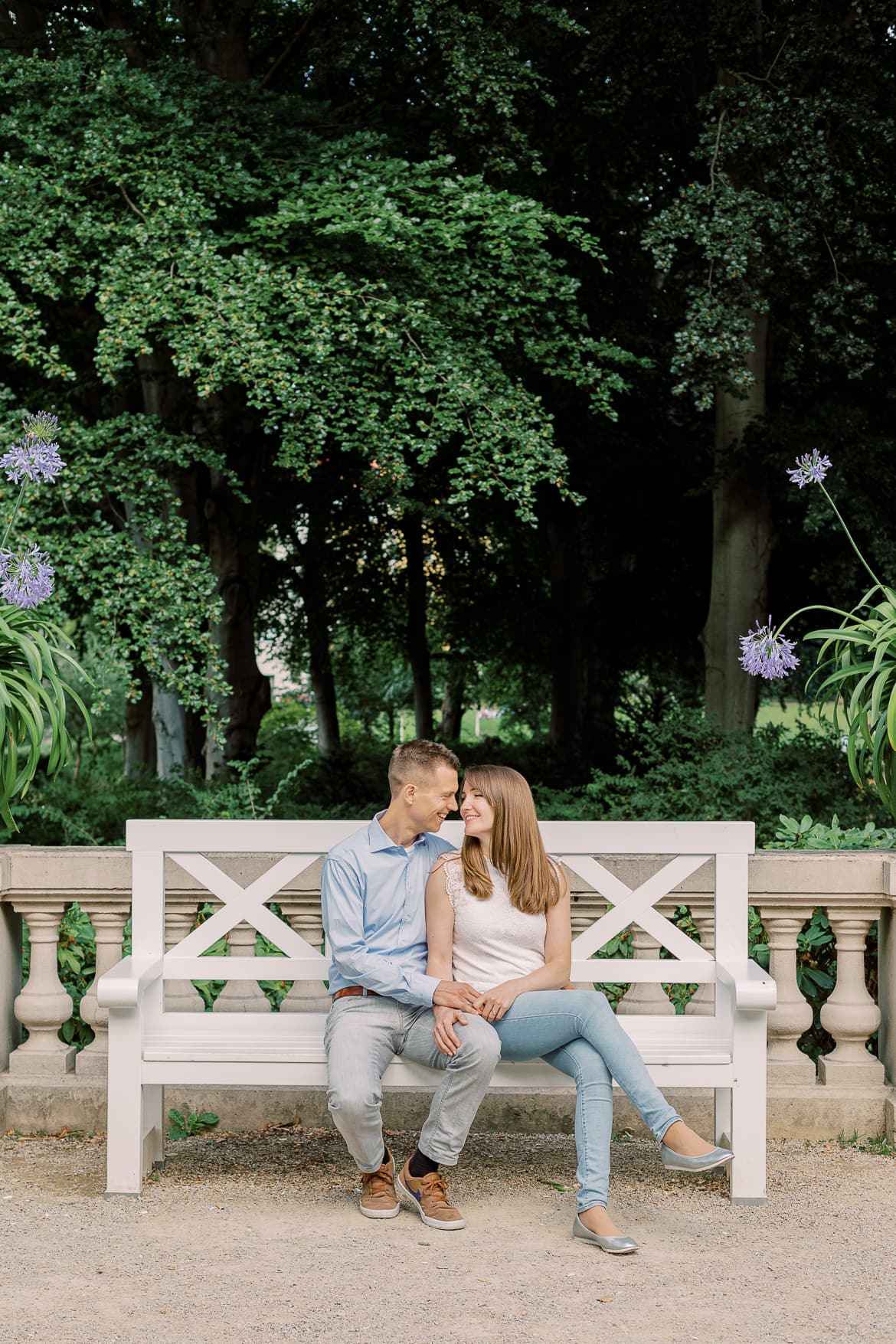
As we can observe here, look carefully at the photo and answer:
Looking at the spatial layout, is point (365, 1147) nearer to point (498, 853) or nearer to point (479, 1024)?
point (479, 1024)

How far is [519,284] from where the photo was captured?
9211 mm

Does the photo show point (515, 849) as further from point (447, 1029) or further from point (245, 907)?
point (245, 907)

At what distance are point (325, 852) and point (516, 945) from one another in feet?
2.18

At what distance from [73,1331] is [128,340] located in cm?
621

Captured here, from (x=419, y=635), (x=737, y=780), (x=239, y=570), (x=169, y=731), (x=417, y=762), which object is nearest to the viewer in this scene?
(x=417, y=762)

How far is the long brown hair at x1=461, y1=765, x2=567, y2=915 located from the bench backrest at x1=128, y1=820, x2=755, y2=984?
0.80ft

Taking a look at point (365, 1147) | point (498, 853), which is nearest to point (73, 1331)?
point (365, 1147)

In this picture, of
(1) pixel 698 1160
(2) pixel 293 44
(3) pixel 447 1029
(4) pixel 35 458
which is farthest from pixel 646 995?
(2) pixel 293 44

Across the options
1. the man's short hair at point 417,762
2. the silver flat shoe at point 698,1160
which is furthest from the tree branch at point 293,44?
the silver flat shoe at point 698,1160

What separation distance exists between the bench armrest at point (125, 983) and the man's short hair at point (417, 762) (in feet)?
2.99

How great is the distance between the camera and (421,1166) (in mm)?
3715

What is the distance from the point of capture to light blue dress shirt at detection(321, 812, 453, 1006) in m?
3.77

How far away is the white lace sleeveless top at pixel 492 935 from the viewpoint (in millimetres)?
3855

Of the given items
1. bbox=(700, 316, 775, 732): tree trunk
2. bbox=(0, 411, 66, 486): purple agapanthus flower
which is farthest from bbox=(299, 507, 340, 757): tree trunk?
bbox=(0, 411, 66, 486): purple agapanthus flower
